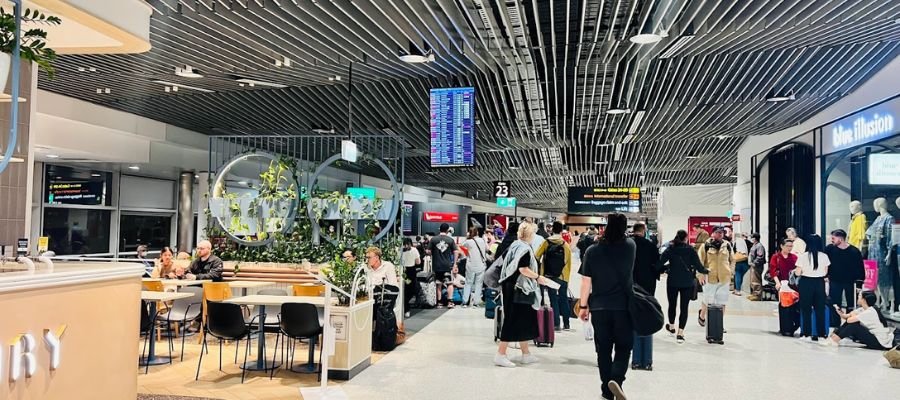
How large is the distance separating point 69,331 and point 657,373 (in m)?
4.86

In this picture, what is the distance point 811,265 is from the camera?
8000 millimetres

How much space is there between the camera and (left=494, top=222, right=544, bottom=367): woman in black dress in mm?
6156

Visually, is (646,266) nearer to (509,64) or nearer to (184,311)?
(509,64)

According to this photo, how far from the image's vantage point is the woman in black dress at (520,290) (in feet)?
20.2

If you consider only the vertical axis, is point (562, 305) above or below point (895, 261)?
below

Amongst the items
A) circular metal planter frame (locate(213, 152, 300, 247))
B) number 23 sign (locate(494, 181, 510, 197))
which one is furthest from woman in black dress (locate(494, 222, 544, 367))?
number 23 sign (locate(494, 181, 510, 197))

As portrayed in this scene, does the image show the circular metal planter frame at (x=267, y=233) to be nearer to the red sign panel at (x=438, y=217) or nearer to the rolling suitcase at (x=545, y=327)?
the rolling suitcase at (x=545, y=327)

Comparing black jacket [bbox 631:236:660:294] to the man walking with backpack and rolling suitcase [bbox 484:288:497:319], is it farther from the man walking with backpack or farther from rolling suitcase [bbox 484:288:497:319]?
rolling suitcase [bbox 484:288:497:319]

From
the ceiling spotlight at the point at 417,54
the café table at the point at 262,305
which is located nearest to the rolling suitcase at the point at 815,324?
the ceiling spotlight at the point at 417,54

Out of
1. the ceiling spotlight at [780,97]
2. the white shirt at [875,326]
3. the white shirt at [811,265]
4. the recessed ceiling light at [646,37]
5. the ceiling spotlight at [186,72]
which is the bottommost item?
the white shirt at [875,326]

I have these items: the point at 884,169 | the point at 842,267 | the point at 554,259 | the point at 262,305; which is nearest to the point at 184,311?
the point at 262,305

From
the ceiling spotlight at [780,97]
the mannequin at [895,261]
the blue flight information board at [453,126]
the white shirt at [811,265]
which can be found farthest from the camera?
the ceiling spotlight at [780,97]

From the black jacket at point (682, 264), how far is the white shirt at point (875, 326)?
1853 mm

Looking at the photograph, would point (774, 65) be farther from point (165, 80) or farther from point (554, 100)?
point (165, 80)
